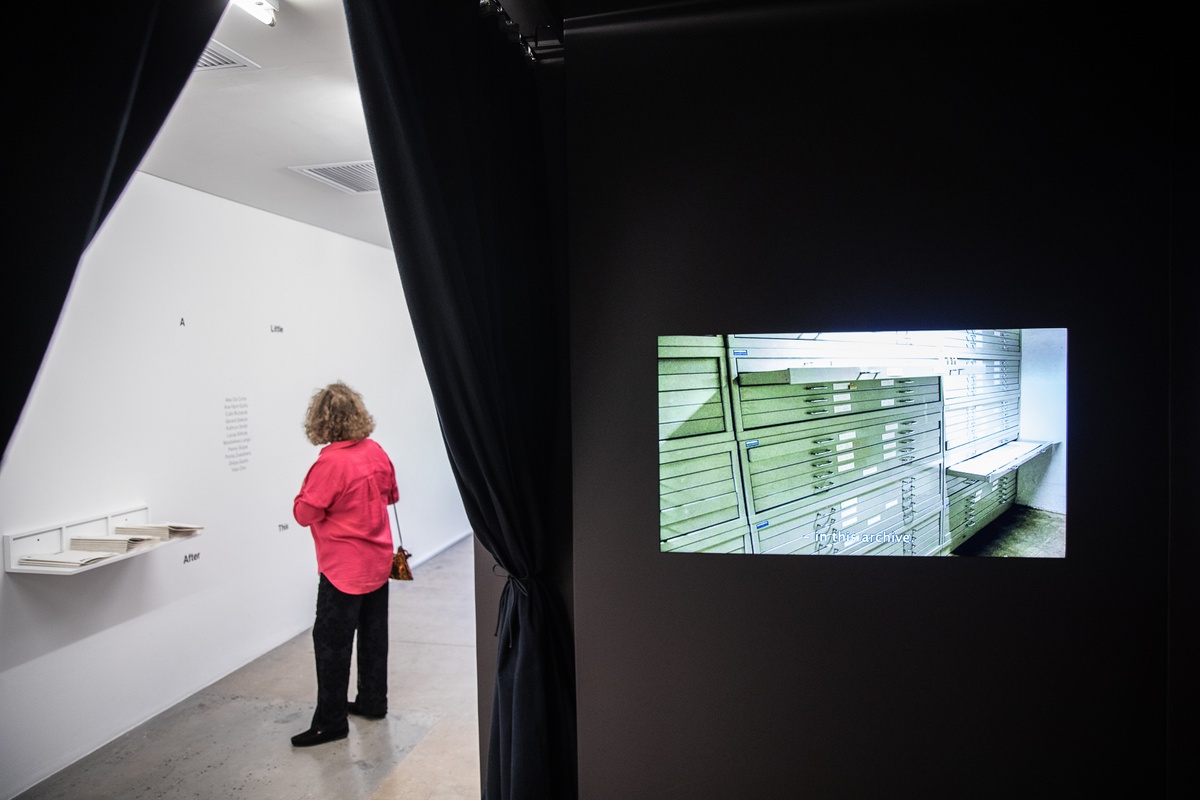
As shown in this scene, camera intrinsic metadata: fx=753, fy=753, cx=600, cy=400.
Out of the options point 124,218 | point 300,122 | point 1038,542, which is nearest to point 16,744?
point 124,218

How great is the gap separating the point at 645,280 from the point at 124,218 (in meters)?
2.87

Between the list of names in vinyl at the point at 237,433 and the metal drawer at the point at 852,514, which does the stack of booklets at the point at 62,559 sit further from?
the metal drawer at the point at 852,514

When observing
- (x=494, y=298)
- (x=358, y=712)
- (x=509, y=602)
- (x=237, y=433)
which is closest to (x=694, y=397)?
(x=494, y=298)

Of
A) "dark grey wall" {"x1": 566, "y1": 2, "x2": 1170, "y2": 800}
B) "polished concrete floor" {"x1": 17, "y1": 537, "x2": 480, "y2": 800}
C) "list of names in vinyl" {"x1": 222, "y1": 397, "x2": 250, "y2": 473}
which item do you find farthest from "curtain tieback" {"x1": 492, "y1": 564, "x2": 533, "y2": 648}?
"list of names in vinyl" {"x1": 222, "y1": 397, "x2": 250, "y2": 473}

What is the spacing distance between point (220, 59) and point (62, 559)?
2218 millimetres

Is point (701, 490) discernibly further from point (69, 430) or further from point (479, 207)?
point (69, 430)

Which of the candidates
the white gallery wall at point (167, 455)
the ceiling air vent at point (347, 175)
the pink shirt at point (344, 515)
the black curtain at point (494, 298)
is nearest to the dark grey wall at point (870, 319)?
the black curtain at point (494, 298)

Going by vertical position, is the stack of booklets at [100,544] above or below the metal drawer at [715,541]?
below

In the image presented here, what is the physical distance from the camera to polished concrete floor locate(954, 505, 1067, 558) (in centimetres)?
240

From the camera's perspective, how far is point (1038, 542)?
2416 millimetres

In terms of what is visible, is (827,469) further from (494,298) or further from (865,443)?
(494,298)

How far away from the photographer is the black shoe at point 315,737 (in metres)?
3.66

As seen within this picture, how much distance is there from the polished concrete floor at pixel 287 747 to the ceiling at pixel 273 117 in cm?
269

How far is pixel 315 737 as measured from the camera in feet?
12.1
